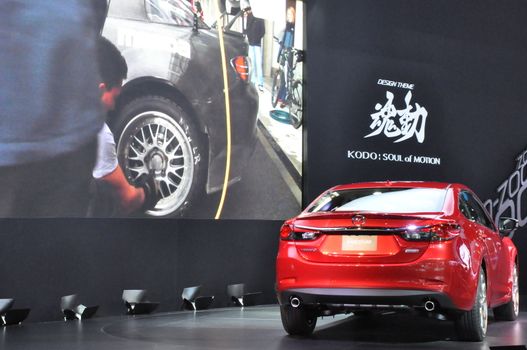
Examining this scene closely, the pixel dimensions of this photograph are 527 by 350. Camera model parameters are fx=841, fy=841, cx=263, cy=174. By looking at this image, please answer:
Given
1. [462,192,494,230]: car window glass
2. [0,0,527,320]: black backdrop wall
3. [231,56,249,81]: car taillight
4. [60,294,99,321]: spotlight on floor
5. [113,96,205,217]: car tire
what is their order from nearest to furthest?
[462,192,494,230]: car window glass < [60,294,99,321]: spotlight on floor < [0,0,527,320]: black backdrop wall < [113,96,205,217]: car tire < [231,56,249,81]: car taillight

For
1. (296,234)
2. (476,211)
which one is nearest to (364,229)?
(296,234)

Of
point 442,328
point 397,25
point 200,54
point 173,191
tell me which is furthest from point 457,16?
point 442,328

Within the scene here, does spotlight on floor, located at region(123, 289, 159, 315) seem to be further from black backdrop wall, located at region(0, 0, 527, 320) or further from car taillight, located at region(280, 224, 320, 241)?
car taillight, located at region(280, 224, 320, 241)

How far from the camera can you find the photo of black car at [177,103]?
9.98m

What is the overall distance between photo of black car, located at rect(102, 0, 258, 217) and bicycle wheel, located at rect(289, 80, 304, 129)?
0.70 meters

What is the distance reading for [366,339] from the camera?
7.23 m

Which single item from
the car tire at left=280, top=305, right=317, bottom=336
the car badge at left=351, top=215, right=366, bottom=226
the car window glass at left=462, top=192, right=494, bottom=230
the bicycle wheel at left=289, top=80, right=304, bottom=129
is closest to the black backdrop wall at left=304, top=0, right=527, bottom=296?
the bicycle wheel at left=289, top=80, right=304, bottom=129

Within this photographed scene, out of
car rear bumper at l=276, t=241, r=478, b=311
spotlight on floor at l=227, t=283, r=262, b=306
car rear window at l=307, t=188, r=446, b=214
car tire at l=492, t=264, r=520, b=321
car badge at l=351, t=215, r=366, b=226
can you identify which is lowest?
spotlight on floor at l=227, t=283, r=262, b=306

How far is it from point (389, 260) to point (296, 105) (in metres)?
5.72

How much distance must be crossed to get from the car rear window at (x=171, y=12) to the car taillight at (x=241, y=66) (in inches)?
28.0

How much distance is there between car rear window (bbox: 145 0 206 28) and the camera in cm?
1030

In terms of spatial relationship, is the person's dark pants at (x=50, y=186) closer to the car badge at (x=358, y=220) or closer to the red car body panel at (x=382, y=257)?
the red car body panel at (x=382, y=257)

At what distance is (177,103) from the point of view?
34.3ft

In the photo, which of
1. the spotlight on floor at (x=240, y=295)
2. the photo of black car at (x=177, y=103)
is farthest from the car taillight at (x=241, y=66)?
the spotlight on floor at (x=240, y=295)
